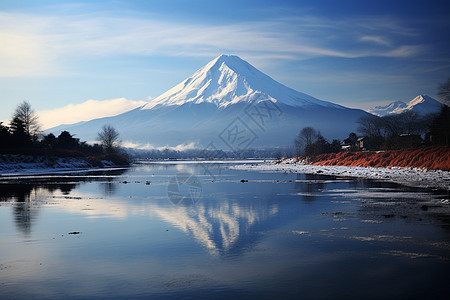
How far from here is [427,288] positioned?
363 inches

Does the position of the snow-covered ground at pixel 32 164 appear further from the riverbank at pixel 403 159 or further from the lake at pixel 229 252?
the lake at pixel 229 252

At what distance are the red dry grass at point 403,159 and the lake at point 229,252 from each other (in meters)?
38.2

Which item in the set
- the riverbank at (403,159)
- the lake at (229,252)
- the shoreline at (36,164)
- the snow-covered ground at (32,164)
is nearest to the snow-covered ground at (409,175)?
the riverbank at (403,159)

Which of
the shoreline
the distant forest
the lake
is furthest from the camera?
the distant forest

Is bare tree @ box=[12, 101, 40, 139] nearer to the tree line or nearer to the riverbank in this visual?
the tree line

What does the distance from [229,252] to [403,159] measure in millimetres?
63128

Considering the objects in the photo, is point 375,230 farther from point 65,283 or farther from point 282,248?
point 65,283

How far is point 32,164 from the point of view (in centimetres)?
8225

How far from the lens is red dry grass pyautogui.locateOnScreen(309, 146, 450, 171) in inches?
2269

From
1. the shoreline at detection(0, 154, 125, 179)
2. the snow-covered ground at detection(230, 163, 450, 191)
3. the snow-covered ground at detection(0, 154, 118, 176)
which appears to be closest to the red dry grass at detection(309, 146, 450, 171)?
the snow-covered ground at detection(230, 163, 450, 191)

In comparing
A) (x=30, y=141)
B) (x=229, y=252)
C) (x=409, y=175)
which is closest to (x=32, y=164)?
(x=30, y=141)

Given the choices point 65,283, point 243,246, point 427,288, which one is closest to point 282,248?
point 243,246

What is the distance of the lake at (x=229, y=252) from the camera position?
30.9 feet

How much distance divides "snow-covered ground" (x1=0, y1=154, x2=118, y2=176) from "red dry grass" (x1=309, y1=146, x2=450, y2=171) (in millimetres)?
54577
